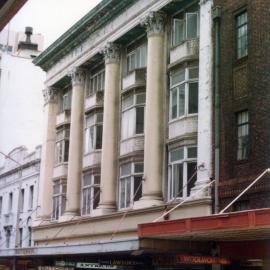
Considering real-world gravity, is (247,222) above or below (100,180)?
below

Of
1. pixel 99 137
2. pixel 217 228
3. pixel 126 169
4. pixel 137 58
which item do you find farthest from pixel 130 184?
pixel 217 228

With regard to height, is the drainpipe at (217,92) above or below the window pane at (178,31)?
below

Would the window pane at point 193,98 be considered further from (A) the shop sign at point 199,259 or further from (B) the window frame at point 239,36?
(A) the shop sign at point 199,259

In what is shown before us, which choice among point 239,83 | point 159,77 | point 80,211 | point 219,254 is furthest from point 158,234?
point 80,211

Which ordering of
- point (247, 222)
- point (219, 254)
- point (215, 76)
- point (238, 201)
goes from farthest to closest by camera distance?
point (215, 76) < point (238, 201) < point (219, 254) < point (247, 222)

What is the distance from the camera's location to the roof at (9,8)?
11.5 feet

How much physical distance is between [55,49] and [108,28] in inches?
264

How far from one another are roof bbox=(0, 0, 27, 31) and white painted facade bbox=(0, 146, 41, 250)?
36.8 m

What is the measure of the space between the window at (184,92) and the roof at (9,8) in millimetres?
21510

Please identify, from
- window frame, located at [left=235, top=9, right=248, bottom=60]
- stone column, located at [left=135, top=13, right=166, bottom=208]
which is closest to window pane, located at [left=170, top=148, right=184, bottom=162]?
stone column, located at [left=135, top=13, right=166, bottom=208]

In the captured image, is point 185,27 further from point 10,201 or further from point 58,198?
point 10,201

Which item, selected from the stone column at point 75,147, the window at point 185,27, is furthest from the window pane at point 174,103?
the stone column at point 75,147

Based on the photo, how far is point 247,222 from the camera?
1262 centimetres

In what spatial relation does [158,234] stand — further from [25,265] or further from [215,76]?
[25,265]
